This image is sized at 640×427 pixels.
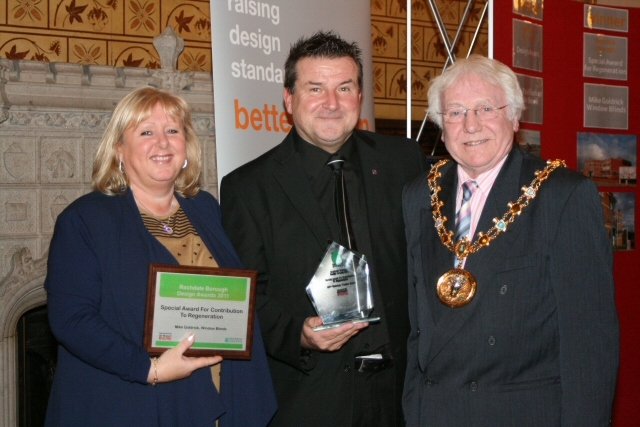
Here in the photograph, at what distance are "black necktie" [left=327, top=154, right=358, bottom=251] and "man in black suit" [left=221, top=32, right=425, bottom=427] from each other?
17 mm

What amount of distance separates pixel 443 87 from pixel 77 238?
130 cm

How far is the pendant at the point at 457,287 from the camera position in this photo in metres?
2.37

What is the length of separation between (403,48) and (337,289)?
3766mm

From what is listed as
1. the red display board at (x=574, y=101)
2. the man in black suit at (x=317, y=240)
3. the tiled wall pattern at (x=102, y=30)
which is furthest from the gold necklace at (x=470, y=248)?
the tiled wall pattern at (x=102, y=30)

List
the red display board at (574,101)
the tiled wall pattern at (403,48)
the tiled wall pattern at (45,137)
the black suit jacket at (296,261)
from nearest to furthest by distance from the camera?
the black suit jacket at (296,261), the tiled wall pattern at (45,137), the red display board at (574,101), the tiled wall pattern at (403,48)

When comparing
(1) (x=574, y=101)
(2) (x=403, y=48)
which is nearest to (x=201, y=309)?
(1) (x=574, y=101)

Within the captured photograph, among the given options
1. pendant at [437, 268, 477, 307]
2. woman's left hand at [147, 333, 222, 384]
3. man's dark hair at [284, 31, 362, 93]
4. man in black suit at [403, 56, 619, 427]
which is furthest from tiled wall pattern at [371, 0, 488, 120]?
woman's left hand at [147, 333, 222, 384]

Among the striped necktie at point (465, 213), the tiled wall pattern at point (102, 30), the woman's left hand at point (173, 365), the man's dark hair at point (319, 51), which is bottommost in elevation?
the woman's left hand at point (173, 365)

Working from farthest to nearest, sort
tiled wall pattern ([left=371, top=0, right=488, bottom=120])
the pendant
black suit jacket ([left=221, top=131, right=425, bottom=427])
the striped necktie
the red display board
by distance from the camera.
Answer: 1. tiled wall pattern ([left=371, top=0, right=488, bottom=120])
2. the red display board
3. black suit jacket ([left=221, top=131, right=425, bottom=427])
4. the striped necktie
5. the pendant

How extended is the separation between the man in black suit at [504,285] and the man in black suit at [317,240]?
0.19 meters

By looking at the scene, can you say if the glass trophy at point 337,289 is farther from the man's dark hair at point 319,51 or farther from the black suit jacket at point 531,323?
the man's dark hair at point 319,51

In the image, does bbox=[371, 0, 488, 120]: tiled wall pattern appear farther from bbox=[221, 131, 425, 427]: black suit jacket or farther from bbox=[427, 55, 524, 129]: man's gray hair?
bbox=[427, 55, 524, 129]: man's gray hair

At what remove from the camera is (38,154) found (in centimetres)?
454

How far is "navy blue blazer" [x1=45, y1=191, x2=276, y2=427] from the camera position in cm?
227
